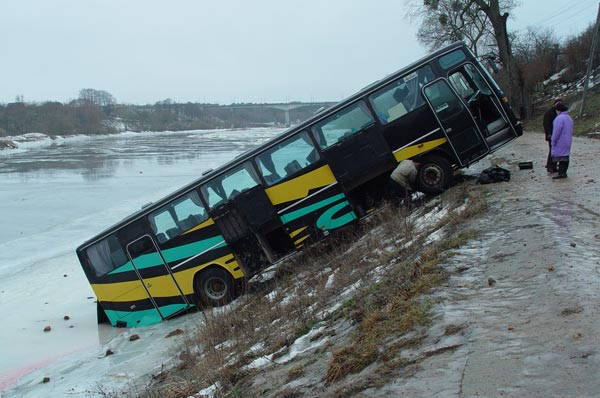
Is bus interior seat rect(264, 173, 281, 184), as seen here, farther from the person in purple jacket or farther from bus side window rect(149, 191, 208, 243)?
the person in purple jacket

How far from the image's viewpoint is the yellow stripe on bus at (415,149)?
458 inches

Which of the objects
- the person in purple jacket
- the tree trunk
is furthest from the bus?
the tree trunk

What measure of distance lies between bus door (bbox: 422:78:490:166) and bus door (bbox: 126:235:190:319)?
22.0 feet

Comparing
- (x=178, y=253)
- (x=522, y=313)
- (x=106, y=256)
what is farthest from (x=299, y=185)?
(x=522, y=313)

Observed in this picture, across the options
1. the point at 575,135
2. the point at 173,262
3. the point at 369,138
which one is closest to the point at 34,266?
the point at 173,262

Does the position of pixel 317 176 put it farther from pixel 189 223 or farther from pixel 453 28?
pixel 453 28

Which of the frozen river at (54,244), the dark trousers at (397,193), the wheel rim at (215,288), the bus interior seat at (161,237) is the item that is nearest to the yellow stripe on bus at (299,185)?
the dark trousers at (397,193)

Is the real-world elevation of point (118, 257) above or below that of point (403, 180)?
above

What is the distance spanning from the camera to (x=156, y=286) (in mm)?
12109

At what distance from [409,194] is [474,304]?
6.69 m

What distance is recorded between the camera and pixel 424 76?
1163cm

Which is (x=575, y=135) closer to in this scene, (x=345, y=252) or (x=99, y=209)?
(x=345, y=252)

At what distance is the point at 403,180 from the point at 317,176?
1.81 metres

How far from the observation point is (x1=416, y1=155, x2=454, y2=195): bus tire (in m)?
11.8
